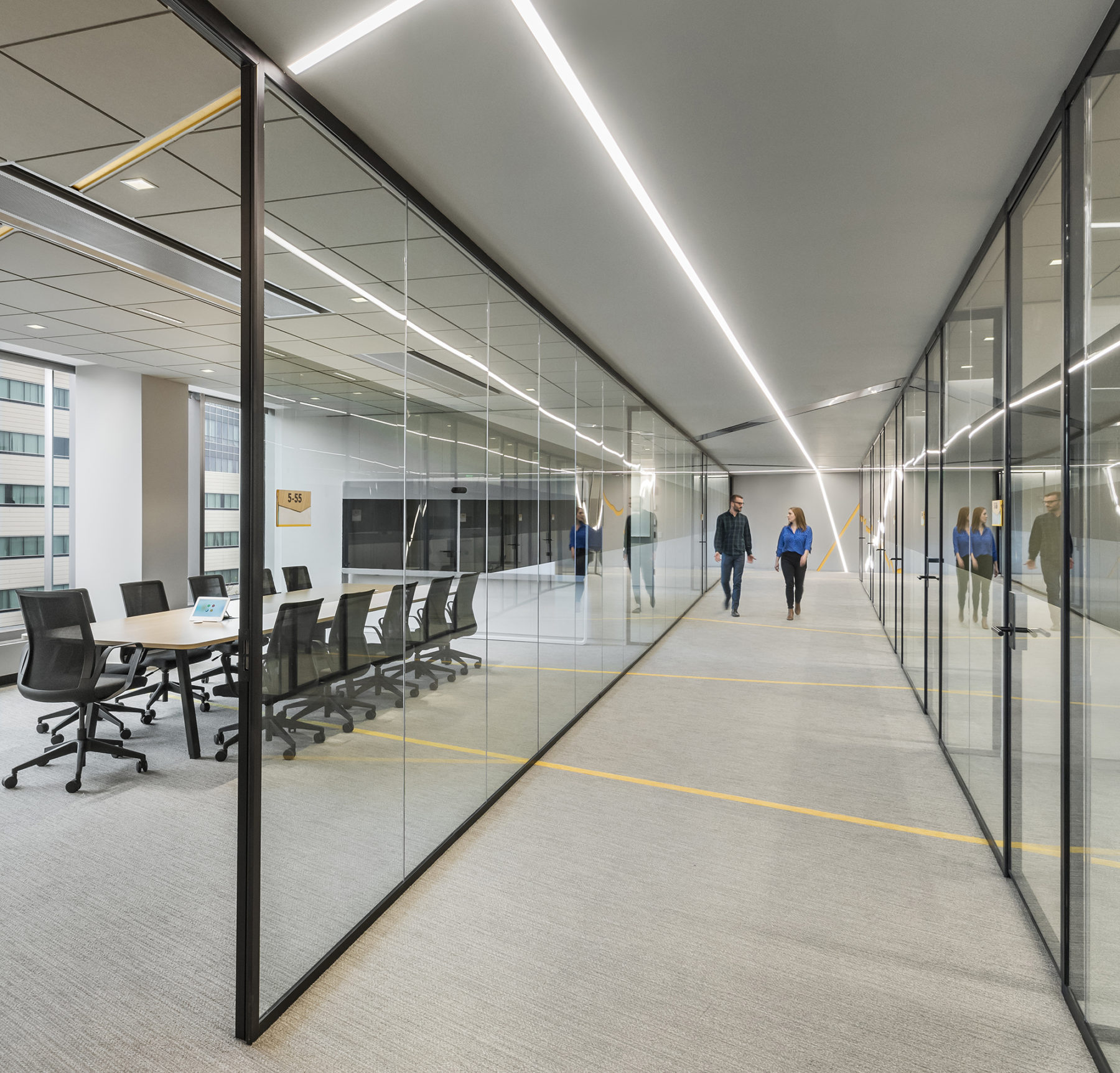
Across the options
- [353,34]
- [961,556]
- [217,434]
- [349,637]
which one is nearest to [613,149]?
[353,34]

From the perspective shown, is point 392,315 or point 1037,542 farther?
point 392,315

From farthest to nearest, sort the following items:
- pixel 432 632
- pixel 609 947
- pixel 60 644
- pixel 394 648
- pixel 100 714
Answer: pixel 100 714, pixel 60 644, pixel 432 632, pixel 394 648, pixel 609 947

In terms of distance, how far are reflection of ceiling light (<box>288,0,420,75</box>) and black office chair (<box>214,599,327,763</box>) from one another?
1653 millimetres

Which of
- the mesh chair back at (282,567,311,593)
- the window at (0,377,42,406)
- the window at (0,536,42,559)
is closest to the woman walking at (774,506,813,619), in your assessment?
the mesh chair back at (282,567,311,593)

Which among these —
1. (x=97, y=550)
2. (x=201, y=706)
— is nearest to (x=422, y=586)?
(x=201, y=706)

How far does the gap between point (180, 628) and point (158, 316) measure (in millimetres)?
2429

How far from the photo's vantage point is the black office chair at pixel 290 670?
217cm

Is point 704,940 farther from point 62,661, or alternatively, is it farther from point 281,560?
point 62,661

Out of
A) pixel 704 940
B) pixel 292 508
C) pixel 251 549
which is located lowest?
pixel 704 940

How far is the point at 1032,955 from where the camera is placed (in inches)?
95.4

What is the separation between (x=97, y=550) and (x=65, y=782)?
14.7 ft

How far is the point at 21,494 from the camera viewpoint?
296 inches

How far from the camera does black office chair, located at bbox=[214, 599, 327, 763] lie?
2.17 m

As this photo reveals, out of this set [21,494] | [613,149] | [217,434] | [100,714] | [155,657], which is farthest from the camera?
[217,434]
